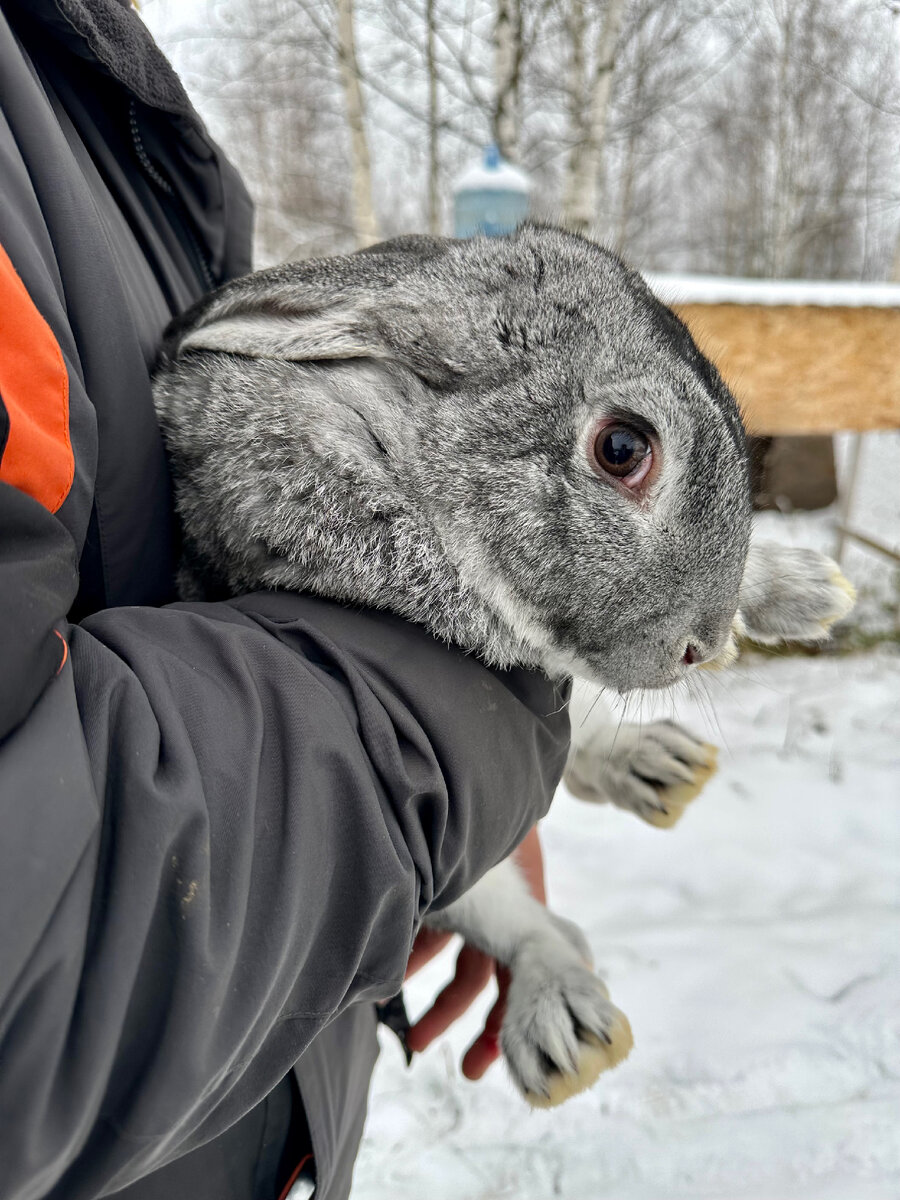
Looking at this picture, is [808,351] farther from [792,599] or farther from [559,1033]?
[559,1033]

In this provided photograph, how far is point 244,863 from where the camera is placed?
0.96 m

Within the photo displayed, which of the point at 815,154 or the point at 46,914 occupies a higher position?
the point at 815,154

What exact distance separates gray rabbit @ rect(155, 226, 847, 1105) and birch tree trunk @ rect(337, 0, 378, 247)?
27.8 ft

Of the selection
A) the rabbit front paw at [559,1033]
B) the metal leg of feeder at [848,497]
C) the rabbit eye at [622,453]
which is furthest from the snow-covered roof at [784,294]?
the rabbit front paw at [559,1033]

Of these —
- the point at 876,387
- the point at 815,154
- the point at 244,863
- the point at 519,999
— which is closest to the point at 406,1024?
the point at 519,999

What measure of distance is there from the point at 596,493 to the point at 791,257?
21.1 m

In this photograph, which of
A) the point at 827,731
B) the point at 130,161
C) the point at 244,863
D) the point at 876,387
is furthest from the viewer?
the point at 827,731

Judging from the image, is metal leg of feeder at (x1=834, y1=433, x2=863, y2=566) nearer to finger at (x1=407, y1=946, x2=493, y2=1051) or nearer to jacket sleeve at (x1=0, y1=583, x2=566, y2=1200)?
finger at (x1=407, y1=946, x2=493, y2=1051)

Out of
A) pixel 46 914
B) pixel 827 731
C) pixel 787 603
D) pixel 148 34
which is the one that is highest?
pixel 148 34

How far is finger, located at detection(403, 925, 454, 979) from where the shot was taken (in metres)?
2.14

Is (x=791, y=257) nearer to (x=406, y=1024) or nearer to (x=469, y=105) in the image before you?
(x=469, y=105)

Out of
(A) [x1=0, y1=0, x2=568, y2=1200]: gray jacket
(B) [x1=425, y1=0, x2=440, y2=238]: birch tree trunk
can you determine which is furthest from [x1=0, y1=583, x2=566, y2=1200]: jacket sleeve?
(B) [x1=425, y1=0, x2=440, y2=238]: birch tree trunk

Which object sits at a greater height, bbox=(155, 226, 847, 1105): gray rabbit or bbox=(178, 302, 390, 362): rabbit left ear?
bbox=(178, 302, 390, 362): rabbit left ear

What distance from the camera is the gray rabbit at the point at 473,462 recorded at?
1.53m
